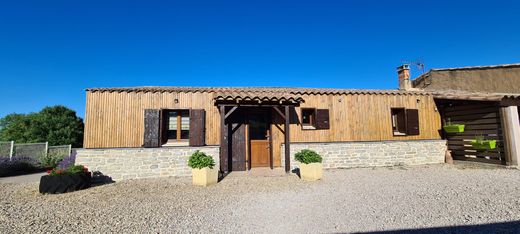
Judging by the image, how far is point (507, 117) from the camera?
25.5 ft

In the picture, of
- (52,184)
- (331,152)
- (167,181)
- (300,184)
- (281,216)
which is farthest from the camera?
(331,152)

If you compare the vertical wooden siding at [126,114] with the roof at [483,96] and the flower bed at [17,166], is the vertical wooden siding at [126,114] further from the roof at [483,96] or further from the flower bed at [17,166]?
the roof at [483,96]

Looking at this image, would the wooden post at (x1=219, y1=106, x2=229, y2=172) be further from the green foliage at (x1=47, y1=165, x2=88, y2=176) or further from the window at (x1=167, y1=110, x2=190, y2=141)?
the green foliage at (x1=47, y1=165, x2=88, y2=176)

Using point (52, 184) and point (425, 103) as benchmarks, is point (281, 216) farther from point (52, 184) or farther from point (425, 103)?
point (425, 103)

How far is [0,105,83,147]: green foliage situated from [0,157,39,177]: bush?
9.20 meters

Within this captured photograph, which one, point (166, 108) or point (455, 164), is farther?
point (455, 164)

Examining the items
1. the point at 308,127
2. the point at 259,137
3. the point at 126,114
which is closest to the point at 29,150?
the point at 126,114

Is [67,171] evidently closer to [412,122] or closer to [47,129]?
[412,122]

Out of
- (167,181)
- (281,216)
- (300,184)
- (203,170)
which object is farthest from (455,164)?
(167,181)

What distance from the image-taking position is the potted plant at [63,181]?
5.66 m

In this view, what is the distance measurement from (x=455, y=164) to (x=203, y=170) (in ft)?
31.1

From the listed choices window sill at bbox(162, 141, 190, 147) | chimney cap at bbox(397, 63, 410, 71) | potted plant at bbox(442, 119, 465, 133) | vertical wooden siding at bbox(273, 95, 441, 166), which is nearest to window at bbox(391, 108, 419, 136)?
vertical wooden siding at bbox(273, 95, 441, 166)

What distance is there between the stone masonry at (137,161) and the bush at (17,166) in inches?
223

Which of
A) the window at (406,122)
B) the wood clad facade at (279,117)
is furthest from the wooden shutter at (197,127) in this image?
the window at (406,122)
